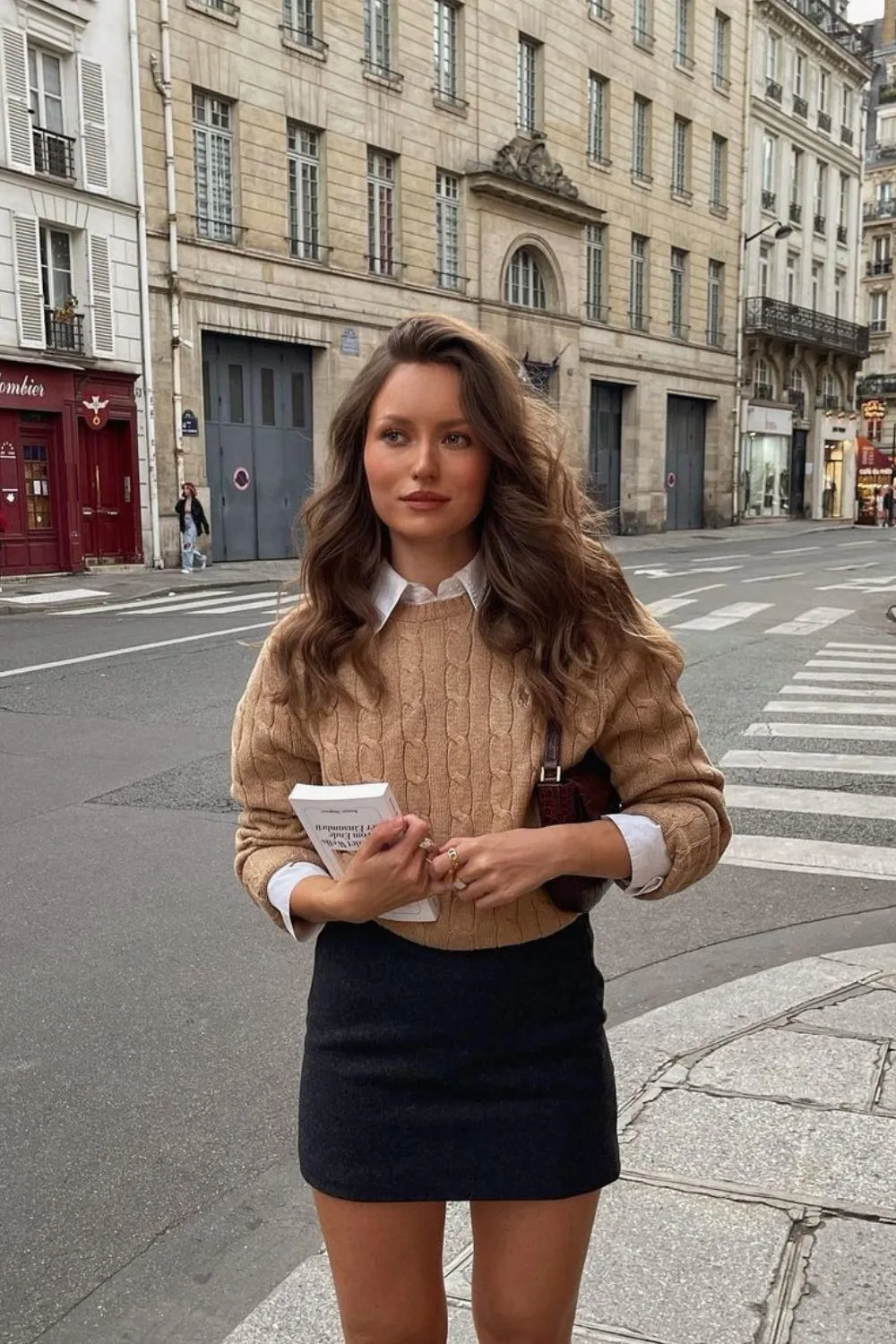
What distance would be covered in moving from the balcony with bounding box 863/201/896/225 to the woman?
71.7 metres

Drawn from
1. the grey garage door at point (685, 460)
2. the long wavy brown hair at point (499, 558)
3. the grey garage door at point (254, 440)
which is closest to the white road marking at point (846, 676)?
the long wavy brown hair at point (499, 558)

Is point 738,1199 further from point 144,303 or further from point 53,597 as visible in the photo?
point 144,303

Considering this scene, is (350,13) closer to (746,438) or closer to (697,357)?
(697,357)

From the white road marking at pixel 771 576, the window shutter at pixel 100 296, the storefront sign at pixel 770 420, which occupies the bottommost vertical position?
the white road marking at pixel 771 576

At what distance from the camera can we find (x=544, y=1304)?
1684mm

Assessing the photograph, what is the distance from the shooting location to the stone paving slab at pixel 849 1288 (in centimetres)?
232

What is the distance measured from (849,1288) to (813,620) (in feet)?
45.4

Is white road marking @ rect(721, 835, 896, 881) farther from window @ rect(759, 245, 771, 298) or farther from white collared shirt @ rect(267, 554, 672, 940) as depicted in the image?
window @ rect(759, 245, 771, 298)

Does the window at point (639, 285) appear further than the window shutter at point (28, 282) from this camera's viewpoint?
Yes

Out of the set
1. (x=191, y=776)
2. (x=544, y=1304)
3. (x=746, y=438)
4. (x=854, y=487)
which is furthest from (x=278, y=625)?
(x=854, y=487)

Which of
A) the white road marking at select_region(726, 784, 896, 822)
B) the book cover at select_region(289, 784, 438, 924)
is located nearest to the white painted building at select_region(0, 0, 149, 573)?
the white road marking at select_region(726, 784, 896, 822)

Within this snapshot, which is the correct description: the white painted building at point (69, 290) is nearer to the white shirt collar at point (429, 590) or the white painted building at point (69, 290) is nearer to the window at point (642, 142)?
the window at point (642, 142)

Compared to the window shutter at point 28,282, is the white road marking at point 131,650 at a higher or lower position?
lower

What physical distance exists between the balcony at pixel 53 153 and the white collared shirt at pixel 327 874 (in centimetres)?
2170
